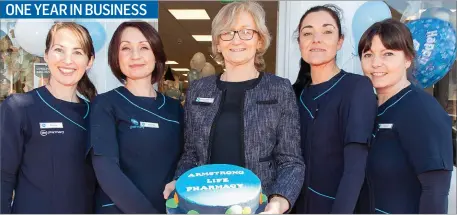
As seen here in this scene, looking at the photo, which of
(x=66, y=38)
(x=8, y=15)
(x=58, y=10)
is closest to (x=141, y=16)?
(x=58, y=10)

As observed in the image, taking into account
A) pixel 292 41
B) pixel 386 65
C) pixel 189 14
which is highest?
pixel 189 14

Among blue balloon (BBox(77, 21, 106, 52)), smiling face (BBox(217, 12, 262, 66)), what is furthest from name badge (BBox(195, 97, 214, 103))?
blue balloon (BBox(77, 21, 106, 52))

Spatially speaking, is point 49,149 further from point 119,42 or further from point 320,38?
point 320,38

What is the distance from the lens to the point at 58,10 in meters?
3.07

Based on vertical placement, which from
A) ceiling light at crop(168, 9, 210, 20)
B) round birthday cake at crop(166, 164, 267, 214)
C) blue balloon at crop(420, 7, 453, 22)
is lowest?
round birthday cake at crop(166, 164, 267, 214)

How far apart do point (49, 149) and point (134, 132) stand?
0.38 m

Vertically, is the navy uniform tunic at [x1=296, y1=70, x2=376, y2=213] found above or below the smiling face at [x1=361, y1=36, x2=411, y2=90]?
below

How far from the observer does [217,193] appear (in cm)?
144

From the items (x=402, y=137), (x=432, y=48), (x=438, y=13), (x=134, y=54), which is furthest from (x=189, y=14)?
(x=402, y=137)

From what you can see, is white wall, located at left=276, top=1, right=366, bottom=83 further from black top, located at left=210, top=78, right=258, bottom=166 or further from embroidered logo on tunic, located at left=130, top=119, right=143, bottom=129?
embroidered logo on tunic, located at left=130, top=119, right=143, bottom=129

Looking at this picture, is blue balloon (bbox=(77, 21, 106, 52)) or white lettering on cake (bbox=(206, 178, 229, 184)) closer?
white lettering on cake (bbox=(206, 178, 229, 184))

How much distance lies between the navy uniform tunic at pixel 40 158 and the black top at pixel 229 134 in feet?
1.86

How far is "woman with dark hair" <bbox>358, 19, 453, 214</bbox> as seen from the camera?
1682mm

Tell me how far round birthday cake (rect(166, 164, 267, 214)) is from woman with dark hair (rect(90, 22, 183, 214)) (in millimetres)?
244
